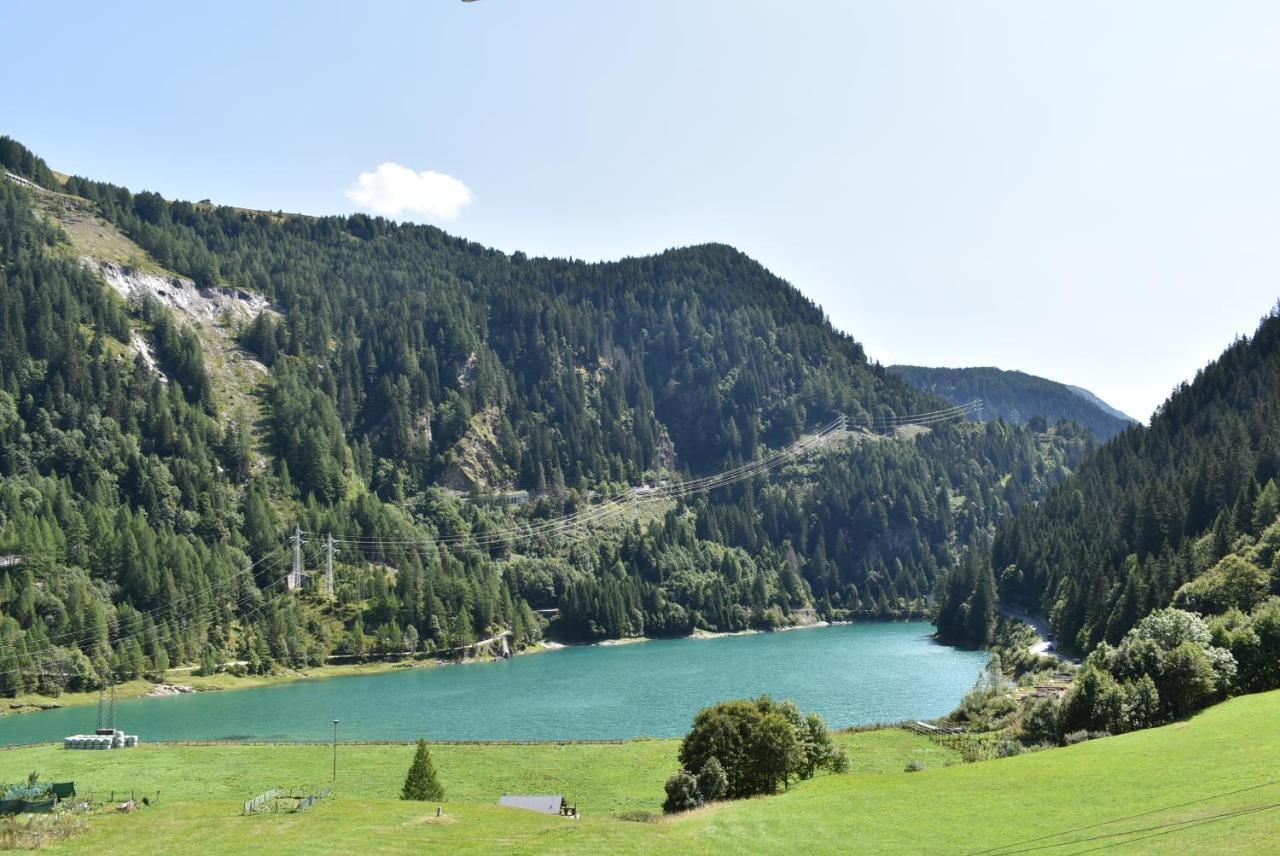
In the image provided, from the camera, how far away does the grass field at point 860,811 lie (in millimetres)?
40594

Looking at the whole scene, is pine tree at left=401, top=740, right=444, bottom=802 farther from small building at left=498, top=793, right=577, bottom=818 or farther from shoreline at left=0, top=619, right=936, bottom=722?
shoreline at left=0, top=619, right=936, bottom=722

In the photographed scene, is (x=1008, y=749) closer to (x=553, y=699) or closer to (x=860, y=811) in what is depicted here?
(x=860, y=811)

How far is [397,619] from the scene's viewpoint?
18438 centimetres

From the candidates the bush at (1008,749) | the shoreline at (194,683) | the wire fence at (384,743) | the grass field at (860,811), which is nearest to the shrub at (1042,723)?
the bush at (1008,749)

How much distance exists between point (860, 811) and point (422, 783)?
27.2m

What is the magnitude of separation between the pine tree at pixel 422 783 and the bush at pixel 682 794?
1421cm

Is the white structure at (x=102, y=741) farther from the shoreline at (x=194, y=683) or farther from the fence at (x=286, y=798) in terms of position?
the shoreline at (x=194, y=683)

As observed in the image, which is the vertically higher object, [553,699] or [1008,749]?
[1008,749]

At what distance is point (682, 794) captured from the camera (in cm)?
5888

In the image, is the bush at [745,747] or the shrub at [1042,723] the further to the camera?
the shrub at [1042,723]

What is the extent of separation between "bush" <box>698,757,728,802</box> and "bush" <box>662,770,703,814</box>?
52cm

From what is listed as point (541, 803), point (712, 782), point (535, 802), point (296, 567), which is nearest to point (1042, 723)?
point (712, 782)

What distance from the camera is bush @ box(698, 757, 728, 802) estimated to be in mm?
59219

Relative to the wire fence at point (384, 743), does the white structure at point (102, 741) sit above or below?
above
